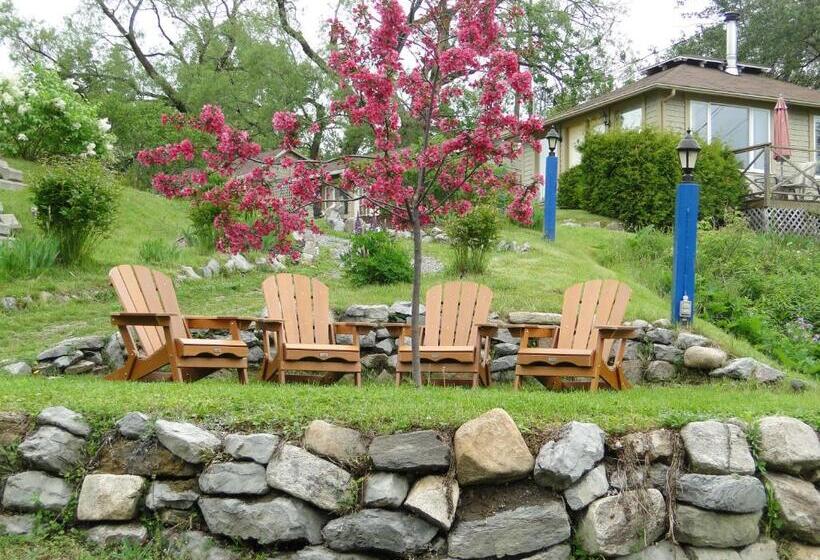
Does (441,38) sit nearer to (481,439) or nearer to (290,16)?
(481,439)

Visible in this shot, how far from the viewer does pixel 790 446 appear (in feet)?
12.4

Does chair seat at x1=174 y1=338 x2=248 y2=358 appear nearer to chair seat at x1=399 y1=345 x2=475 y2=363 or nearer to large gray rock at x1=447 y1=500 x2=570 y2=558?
chair seat at x1=399 y1=345 x2=475 y2=363

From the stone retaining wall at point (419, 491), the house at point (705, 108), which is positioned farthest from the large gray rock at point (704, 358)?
the house at point (705, 108)

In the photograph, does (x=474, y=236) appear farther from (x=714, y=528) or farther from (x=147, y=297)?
(x=714, y=528)

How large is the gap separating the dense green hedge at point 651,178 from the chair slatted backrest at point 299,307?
8885mm

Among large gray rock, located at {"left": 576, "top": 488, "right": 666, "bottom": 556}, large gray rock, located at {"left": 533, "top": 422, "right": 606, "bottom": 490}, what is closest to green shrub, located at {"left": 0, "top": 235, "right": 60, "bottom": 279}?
large gray rock, located at {"left": 533, "top": 422, "right": 606, "bottom": 490}

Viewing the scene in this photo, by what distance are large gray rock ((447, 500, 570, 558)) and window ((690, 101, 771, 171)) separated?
1489 cm

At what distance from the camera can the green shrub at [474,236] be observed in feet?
26.4

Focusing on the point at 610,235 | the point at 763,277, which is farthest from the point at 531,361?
the point at 610,235

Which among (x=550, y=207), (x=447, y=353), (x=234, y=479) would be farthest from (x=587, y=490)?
(x=550, y=207)

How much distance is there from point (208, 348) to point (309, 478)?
6.28ft

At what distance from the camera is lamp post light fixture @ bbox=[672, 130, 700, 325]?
21.3ft

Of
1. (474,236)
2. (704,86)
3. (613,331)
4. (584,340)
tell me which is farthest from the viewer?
(704,86)

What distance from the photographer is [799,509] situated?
3676 mm
